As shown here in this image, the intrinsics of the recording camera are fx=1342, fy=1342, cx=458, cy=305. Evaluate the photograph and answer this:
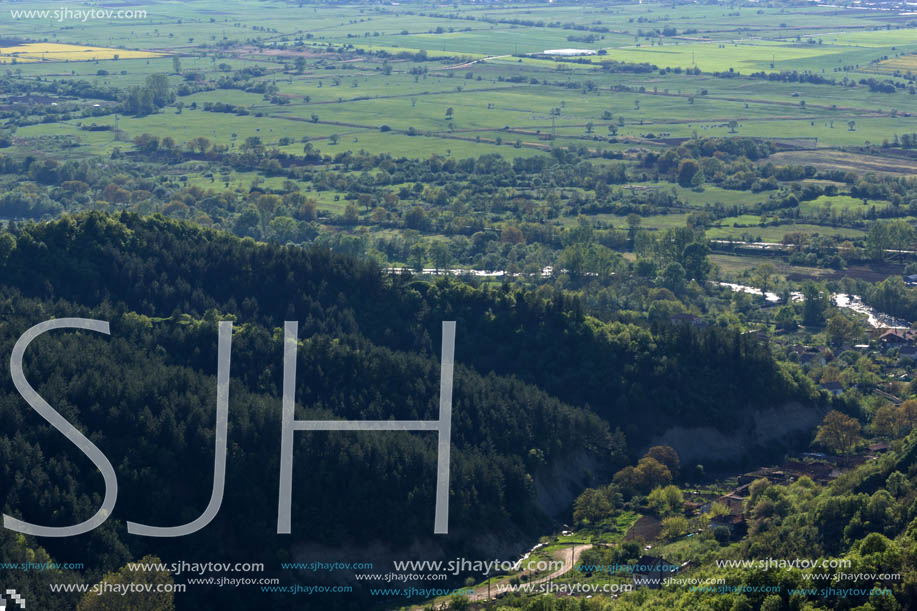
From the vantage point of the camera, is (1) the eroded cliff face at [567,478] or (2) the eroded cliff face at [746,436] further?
(2) the eroded cliff face at [746,436]

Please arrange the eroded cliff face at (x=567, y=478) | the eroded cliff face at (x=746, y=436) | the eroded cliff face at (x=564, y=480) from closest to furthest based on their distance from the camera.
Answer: the eroded cliff face at (x=567, y=478) < the eroded cliff face at (x=564, y=480) < the eroded cliff face at (x=746, y=436)

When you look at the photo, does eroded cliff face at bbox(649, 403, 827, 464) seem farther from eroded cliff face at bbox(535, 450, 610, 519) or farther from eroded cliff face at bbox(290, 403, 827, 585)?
eroded cliff face at bbox(535, 450, 610, 519)

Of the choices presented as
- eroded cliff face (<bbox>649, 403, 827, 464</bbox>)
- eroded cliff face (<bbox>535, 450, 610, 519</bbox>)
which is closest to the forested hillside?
eroded cliff face (<bbox>535, 450, 610, 519</bbox>)

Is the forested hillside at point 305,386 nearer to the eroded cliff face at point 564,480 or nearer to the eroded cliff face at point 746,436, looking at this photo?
the eroded cliff face at point 564,480

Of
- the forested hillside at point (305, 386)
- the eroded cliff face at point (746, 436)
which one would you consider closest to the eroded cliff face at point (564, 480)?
the forested hillside at point (305, 386)

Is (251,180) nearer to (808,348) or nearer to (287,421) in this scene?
(808,348)

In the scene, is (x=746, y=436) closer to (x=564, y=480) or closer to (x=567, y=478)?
(x=567, y=478)

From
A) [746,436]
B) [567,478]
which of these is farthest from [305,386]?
[746,436]
